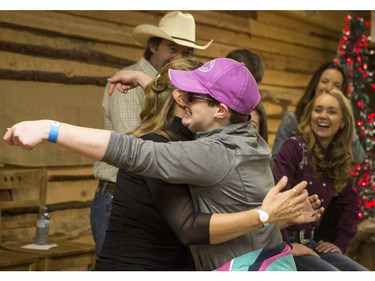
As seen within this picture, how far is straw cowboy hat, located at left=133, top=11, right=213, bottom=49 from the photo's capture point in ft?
14.2

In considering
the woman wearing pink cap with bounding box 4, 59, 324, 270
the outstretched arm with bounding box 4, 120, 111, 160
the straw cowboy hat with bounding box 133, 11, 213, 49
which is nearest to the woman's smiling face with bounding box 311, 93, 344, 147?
the straw cowboy hat with bounding box 133, 11, 213, 49

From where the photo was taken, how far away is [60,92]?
5.75 m

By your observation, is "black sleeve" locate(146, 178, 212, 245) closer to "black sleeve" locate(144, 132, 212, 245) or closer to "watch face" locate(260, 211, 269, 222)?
"black sleeve" locate(144, 132, 212, 245)

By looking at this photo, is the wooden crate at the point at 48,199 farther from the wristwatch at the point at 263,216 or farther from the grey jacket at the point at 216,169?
the wristwatch at the point at 263,216

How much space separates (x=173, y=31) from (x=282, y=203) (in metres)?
2.39

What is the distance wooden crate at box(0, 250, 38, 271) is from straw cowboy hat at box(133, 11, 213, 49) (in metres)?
1.51

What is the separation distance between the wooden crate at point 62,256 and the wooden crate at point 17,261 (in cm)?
5

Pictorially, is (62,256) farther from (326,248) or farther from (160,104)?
(160,104)

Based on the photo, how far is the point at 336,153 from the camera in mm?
4117

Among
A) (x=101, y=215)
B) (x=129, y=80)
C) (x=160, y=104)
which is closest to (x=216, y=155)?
(x=160, y=104)

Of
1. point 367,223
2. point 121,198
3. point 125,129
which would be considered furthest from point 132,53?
point 121,198

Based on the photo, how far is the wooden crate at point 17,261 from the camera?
4.54 meters

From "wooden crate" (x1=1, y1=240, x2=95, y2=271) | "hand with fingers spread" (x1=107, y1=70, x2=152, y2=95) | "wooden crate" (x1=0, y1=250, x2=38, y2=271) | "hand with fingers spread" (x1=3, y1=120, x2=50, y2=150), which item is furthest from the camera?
"wooden crate" (x1=1, y1=240, x2=95, y2=271)

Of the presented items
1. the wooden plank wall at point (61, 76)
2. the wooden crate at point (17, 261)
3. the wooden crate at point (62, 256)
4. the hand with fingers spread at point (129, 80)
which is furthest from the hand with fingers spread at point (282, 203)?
the wooden plank wall at point (61, 76)
